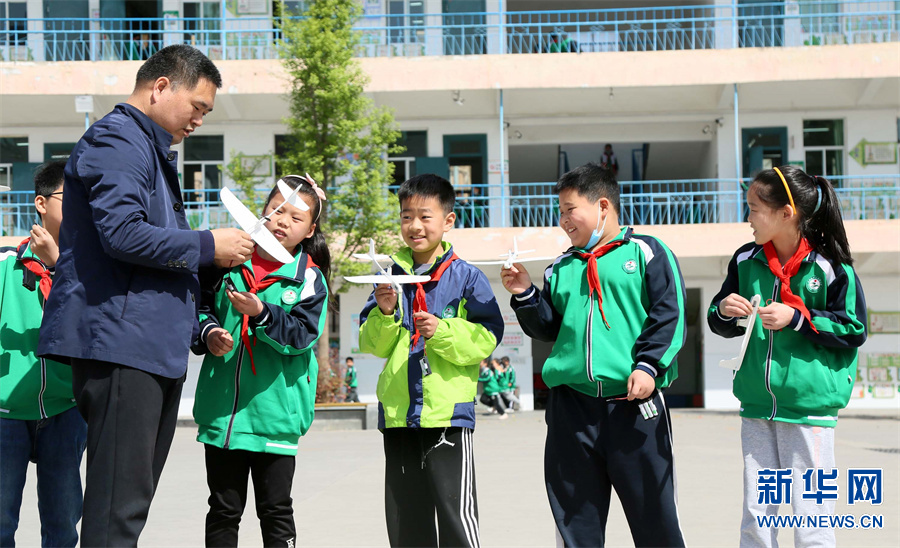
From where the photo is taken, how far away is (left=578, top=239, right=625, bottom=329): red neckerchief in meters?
3.58

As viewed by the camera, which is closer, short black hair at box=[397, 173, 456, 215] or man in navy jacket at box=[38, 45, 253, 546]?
man in navy jacket at box=[38, 45, 253, 546]

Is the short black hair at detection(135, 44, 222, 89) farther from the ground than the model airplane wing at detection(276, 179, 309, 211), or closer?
farther from the ground

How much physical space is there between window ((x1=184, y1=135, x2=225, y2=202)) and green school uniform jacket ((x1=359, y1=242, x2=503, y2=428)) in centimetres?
1903

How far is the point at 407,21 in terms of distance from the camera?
22.8 m

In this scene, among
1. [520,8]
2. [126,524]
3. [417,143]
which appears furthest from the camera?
[520,8]

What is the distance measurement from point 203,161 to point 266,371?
1952 cm

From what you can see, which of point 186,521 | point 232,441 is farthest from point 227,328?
point 186,521

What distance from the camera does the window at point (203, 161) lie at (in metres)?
22.2

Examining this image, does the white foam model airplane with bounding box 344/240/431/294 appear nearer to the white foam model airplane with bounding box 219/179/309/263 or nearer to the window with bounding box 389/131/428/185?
the white foam model airplane with bounding box 219/179/309/263

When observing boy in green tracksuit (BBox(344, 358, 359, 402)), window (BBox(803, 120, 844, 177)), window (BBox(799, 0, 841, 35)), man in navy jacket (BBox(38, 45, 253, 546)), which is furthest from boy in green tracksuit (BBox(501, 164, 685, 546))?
window (BBox(799, 0, 841, 35))

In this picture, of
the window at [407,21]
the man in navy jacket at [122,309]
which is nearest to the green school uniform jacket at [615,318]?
the man in navy jacket at [122,309]

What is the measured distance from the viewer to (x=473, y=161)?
22422mm

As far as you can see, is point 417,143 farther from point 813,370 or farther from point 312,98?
point 813,370

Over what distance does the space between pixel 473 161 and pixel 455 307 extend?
18764 mm
